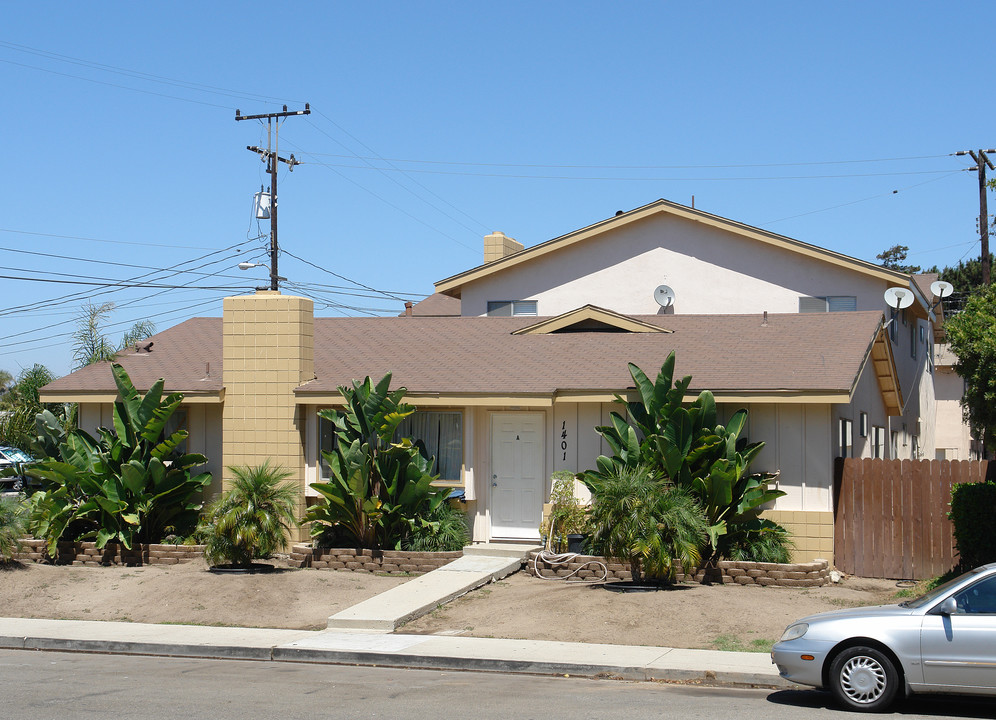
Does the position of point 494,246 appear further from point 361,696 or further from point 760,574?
point 361,696

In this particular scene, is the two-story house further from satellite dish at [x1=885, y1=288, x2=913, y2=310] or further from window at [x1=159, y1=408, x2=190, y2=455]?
satellite dish at [x1=885, y1=288, x2=913, y2=310]

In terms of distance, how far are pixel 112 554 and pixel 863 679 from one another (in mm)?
12894

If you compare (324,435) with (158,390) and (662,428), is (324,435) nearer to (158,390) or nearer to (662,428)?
(158,390)

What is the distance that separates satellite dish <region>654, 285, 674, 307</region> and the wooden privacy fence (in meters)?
9.85

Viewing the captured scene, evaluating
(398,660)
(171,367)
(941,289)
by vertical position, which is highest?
(941,289)

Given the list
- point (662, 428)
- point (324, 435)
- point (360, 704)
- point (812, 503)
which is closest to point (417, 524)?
point (324, 435)

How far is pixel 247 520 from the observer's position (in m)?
16.1

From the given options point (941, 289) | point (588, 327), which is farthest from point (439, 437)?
point (941, 289)

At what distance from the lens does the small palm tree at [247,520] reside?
52.7 ft

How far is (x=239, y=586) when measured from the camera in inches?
602

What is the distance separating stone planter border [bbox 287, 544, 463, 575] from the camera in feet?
55.3

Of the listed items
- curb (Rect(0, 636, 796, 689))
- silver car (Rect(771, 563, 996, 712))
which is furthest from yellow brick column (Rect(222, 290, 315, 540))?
silver car (Rect(771, 563, 996, 712))

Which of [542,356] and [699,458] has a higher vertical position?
[542,356]

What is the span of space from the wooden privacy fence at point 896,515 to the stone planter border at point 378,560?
20.0ft
